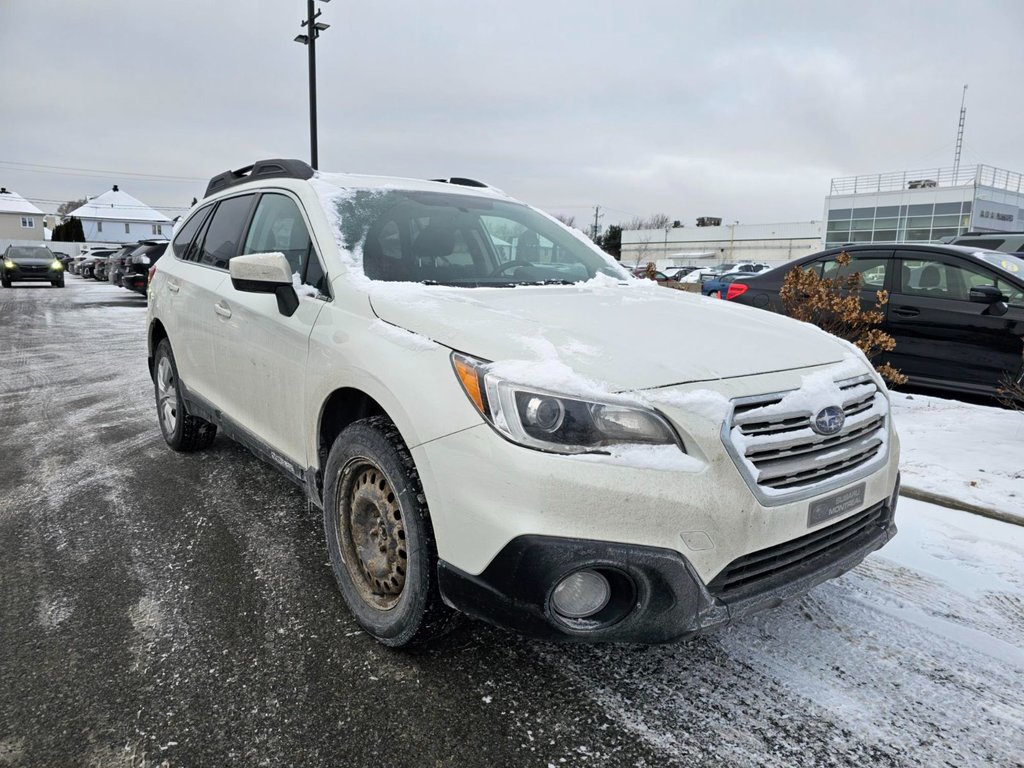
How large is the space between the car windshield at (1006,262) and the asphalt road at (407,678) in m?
4.16

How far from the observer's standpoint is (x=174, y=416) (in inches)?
192

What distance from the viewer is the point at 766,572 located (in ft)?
6.91

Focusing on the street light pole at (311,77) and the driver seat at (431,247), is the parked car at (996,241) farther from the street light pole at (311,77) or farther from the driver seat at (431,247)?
the street light pole at (311,77)

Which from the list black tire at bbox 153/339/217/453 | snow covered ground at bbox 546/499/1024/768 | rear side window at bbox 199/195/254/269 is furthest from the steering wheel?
black tire at bbox 153/339/217/453

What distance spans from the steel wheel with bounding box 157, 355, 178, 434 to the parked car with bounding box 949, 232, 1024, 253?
10.3m

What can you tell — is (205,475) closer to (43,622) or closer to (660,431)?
(43,622)

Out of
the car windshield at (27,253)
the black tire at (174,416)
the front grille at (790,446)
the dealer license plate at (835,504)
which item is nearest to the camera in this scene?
the front grille at (790,446)

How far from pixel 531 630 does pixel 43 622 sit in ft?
6.58

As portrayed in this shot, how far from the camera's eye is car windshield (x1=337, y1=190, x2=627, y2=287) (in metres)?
3.02

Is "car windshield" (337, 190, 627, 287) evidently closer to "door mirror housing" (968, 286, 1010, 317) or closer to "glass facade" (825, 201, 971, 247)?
"door mirror housing" (968, 286, 1010, 317)

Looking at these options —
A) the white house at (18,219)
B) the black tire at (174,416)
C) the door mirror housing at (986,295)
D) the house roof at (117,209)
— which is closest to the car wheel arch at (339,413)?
the black tire at (174,416)

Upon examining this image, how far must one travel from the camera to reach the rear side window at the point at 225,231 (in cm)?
392

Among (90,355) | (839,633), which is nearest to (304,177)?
(839,633)

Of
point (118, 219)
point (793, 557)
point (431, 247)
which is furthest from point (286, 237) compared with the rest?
point (118, 219)
